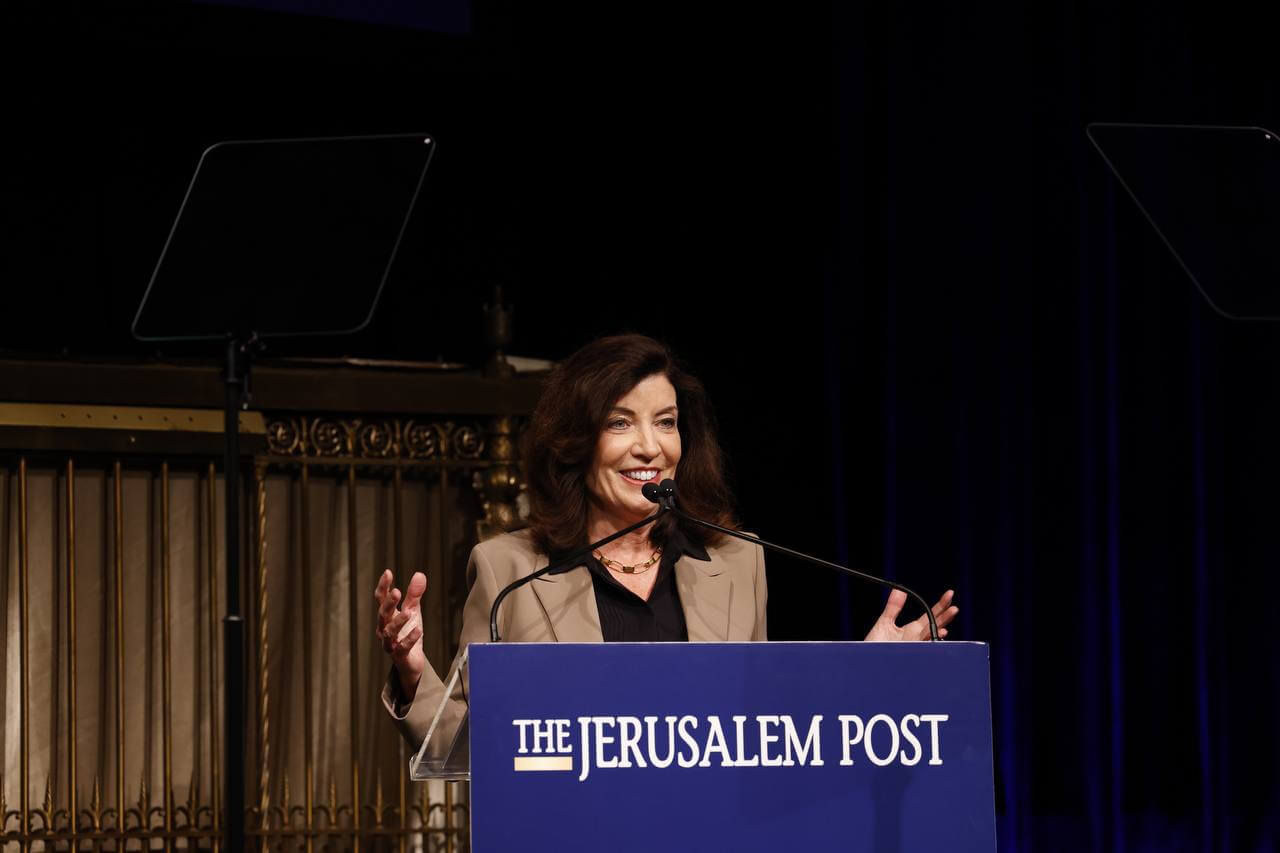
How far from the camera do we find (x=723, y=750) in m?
1.55

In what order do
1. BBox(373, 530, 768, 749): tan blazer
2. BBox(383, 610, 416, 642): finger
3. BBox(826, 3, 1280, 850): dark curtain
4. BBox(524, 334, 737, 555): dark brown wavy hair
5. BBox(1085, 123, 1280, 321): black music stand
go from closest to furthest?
BBox(1085, 123, 1280, 321): black music stand, BBox(383, 610, 416, 642): finger, BBox(373, 530, 768, 749): tan blazer, BBox(524, 334, 737, 555): dark brown wavy hair, BBox(826, 3, 1280, 850): dark curtain

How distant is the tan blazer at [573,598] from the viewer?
87.9 inches

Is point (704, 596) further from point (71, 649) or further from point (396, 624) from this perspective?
point (71, 649)

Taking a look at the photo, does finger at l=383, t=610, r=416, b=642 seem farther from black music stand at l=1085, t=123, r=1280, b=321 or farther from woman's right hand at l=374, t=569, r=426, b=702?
black music stand at l=1085, t=123, r=1280, b=321

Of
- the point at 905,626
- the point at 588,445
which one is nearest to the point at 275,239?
the point at 588,445

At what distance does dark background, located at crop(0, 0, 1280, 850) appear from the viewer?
3.44 m

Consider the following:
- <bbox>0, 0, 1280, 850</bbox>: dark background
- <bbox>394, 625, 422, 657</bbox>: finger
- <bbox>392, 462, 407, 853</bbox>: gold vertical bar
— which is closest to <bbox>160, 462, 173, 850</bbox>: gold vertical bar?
<bbox>0, 0, 1280, 850</bbox>: dark background

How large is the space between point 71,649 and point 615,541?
1819 mm

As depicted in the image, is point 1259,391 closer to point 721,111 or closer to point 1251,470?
point 1251,470

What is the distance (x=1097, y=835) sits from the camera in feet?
10.9

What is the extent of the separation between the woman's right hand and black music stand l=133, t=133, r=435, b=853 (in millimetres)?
333

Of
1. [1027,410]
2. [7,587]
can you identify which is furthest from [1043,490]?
[7,587]

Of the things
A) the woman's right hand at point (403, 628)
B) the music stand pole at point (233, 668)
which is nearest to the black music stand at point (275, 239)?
the music stand pole at point (233, 668)

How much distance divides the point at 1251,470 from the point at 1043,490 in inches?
18.1
